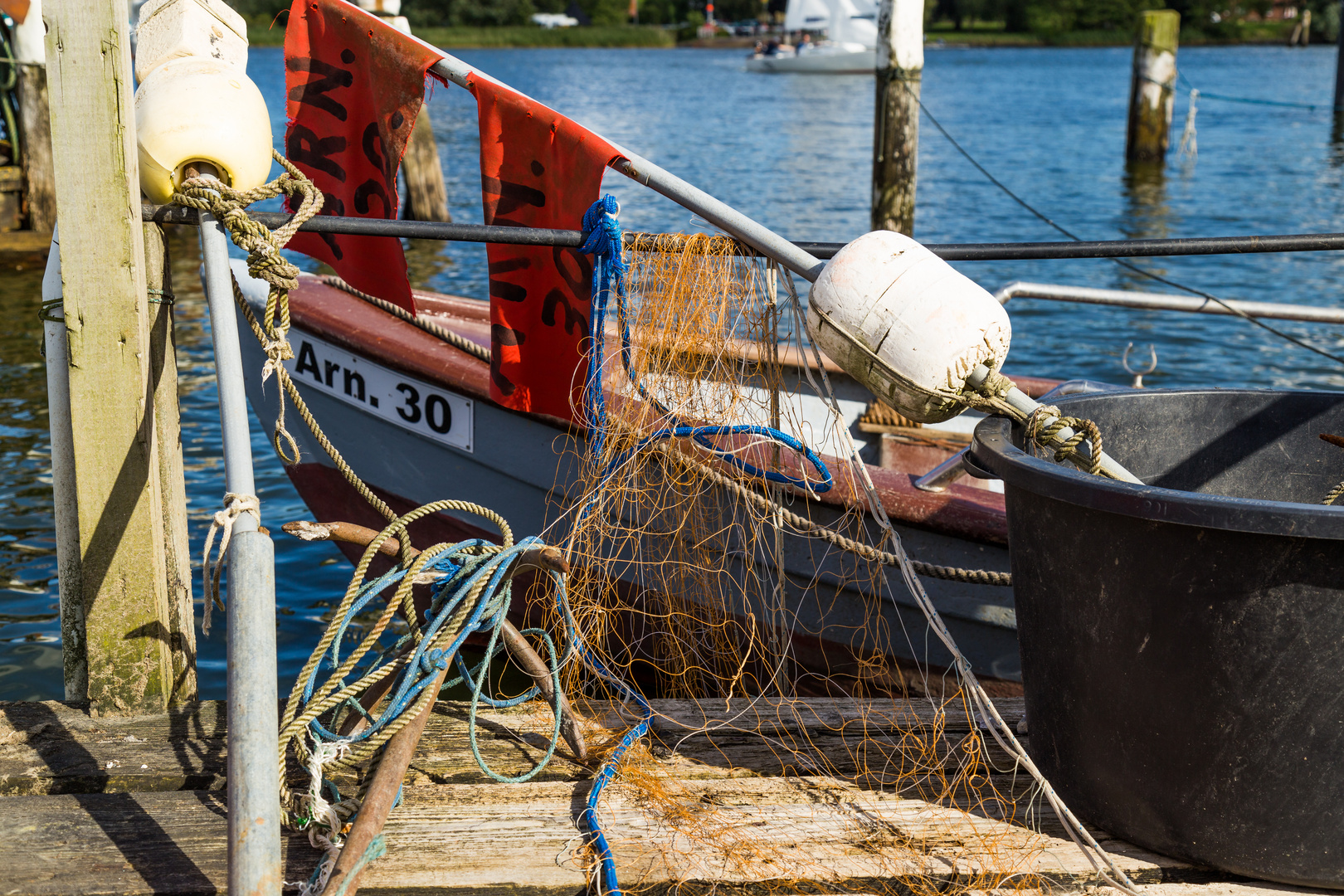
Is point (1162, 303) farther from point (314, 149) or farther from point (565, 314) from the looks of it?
point (314, 149)

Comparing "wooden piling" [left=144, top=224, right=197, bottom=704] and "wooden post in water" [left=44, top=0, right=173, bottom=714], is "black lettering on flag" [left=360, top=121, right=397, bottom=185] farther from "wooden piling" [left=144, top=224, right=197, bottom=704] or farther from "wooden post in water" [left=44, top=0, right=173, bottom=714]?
"wooden post in water" [left=44, top=0, right=173, bottom=714]

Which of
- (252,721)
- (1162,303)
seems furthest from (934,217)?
(252,721)

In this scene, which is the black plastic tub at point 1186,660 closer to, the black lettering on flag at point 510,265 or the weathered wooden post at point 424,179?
the black lettering on flag at point 510,265

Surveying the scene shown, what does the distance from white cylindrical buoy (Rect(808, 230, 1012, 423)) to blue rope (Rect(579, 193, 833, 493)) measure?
0.65m

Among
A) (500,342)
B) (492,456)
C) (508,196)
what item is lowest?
(492,456)

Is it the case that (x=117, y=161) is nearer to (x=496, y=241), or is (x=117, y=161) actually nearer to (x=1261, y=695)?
(x=496, y=241)

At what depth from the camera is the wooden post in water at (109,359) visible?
250 centimetres

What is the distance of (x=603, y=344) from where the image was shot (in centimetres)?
310

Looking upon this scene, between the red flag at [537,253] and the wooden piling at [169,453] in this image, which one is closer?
the wooden piling at [169,453]

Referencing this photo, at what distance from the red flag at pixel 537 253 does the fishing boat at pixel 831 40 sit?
185 feet

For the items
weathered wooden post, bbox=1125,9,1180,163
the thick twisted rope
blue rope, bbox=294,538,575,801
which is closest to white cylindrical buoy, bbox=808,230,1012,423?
the thick twisted rope

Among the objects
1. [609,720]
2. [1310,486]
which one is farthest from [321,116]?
[1310,486]

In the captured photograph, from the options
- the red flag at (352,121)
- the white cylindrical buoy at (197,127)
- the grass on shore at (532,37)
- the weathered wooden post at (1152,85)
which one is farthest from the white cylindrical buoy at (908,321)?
the grass on shore at (532,37)

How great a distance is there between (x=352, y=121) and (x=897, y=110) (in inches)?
312
